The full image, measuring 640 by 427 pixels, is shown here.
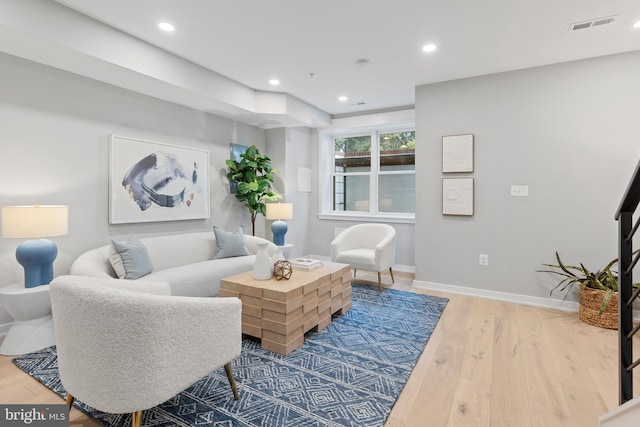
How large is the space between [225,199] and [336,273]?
2.36 m

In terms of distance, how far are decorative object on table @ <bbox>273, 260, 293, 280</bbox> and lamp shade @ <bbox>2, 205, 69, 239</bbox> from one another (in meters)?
1.74

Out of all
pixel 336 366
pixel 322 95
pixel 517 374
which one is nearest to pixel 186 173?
pixel 322 95

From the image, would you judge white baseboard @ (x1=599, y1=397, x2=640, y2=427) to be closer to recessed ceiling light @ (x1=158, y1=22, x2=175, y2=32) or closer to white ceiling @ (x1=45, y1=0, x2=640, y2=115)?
white ceiling @ (x1=45, y1=0, x2=640, y2=115)

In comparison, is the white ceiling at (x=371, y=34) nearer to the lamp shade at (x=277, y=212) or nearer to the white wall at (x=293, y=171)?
the white wall at (x=293, y=171)

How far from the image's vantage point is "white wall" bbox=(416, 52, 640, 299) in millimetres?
3168

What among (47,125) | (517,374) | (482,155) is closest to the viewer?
(517,374)

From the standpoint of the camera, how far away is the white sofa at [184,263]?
2820 millimetres

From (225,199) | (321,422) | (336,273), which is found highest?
(225,199)

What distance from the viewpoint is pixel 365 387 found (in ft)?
6.43

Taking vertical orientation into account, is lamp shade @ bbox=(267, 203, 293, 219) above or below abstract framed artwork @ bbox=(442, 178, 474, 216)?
below

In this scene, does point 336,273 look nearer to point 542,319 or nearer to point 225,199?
point 542,319

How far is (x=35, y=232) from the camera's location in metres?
2.37

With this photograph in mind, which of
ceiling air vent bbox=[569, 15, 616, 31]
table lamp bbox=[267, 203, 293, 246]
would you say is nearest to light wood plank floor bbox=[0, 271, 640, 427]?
table lamp bbox=[267, 203, 293, 246]

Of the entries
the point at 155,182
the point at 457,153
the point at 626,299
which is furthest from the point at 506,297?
the point at 155,182
